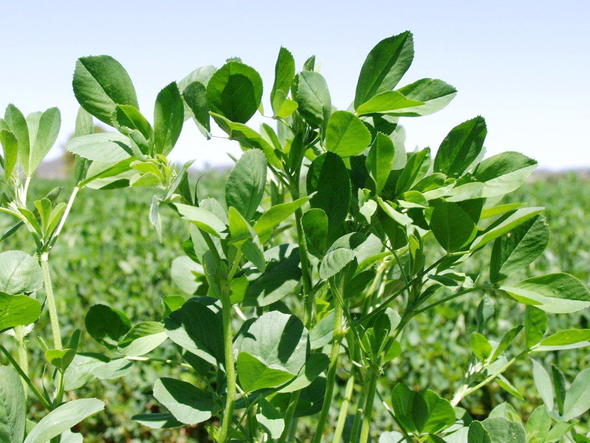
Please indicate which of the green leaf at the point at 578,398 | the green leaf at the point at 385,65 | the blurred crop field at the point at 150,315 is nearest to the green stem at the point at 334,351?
the green leaf at the point at 385,65

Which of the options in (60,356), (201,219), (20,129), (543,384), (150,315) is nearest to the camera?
(201,219)

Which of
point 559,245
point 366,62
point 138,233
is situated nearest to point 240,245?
point 366,62

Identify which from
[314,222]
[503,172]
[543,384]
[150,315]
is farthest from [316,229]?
[150,315]

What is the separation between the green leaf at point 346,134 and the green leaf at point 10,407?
37 centimetres

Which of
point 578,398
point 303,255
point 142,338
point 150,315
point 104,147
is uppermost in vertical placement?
point 104,147

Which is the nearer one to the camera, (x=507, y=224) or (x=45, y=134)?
(x=507, y=224)

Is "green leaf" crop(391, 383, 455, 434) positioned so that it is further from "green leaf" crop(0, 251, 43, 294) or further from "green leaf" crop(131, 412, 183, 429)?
"green leaf" crop(0, 251, 43, 294)

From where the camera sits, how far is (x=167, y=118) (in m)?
0.60

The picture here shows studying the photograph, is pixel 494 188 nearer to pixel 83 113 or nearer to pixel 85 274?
pixel 83 113

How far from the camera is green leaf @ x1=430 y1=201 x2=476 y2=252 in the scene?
1.93 ft

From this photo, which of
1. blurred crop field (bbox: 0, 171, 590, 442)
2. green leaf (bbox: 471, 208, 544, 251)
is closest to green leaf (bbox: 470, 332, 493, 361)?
green leaf (bbox: 471, 208, 544, 251)

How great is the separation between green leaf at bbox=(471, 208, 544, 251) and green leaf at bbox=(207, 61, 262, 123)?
27cm

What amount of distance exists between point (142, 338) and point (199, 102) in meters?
0.26

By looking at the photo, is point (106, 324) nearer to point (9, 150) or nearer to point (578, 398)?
point (9, 150)
